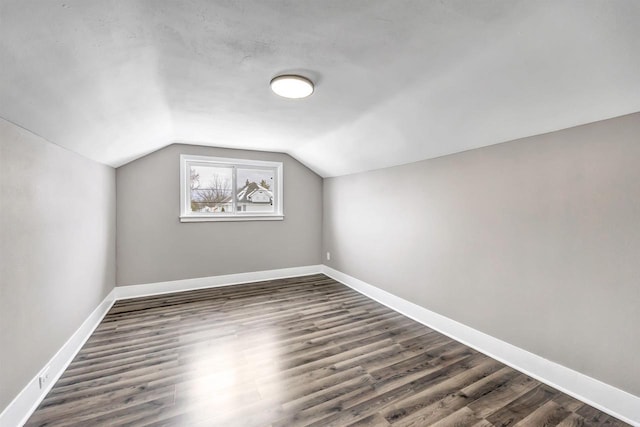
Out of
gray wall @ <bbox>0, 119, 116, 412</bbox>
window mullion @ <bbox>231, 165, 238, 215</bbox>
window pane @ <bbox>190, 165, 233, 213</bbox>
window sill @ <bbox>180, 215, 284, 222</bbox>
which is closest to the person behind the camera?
gray wall @ <bbox>0, 119, 116, 412</bbox>

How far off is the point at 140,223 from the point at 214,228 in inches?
39.1

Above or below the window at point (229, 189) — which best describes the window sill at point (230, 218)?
below

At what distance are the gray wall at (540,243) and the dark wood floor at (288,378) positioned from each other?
0.36 meters

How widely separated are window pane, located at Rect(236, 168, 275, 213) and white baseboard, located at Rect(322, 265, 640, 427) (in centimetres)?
281

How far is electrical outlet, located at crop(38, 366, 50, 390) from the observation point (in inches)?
71.1

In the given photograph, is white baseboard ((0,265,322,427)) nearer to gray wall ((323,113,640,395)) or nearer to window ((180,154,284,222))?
window ((180,154,284,222))

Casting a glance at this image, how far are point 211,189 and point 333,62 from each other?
10.8 ft

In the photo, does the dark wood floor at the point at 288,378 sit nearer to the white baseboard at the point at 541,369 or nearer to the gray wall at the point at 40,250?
the white baseboard at the point at 541,369

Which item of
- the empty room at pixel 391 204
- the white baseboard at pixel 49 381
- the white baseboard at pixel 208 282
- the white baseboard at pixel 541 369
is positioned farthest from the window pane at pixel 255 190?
the white baseboard at pixel 541 369

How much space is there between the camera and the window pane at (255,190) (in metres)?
4.58

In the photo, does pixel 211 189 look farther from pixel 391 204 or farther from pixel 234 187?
pixel 391 204

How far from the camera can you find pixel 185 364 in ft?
7.37

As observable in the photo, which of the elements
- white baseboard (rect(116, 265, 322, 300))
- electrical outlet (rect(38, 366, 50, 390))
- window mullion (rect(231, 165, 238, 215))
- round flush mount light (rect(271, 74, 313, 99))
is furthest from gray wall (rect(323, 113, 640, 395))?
electrical outlet (rect(38, 366, 50, 390))

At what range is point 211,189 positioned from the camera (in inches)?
173
